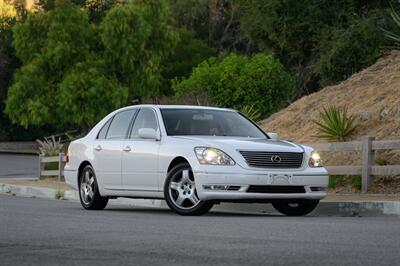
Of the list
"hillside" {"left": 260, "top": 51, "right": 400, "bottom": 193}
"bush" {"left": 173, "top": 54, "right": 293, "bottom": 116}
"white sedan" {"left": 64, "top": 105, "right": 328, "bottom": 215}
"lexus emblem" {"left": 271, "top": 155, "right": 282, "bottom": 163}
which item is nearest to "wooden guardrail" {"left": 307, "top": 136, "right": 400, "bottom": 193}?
"hillside" {"left": 260, "top": 51, "right": 400, "bottom": 193}

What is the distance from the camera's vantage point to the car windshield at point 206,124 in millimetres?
15242

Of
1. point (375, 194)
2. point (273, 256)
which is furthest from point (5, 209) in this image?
point (273, 256)

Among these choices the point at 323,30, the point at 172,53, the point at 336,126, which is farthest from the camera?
the point at 172,53

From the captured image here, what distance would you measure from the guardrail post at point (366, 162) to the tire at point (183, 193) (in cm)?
490

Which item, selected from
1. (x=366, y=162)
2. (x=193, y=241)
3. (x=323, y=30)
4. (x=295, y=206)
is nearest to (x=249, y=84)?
(x=323, y=30)

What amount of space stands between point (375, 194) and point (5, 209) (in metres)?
6.63

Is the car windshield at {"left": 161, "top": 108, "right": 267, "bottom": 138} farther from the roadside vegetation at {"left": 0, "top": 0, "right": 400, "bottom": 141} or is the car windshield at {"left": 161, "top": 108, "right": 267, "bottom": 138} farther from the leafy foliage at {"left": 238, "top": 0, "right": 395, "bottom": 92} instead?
the roadside vegetation at {"left": 0, "top": 0, "right": 400, "bottom": 141}

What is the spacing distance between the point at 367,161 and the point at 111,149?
4.92 meters

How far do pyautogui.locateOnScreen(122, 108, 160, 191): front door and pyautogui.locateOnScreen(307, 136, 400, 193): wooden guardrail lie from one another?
4415 mm

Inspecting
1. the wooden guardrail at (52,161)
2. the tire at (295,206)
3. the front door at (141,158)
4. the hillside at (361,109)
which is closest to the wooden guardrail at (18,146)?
the wooden guardrail at (52,161)

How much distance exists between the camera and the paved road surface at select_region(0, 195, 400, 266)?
8.29 metres

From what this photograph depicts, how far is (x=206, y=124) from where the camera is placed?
607 inches

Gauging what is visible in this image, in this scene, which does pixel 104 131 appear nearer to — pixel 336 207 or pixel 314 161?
pixel 314 161

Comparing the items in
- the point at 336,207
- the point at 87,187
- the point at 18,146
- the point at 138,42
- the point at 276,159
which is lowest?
the point at 18,146
